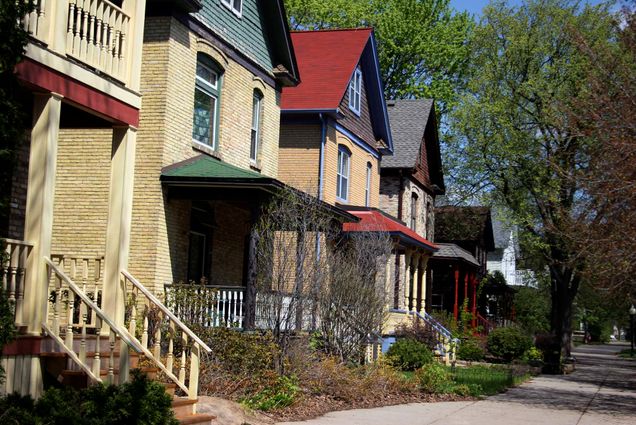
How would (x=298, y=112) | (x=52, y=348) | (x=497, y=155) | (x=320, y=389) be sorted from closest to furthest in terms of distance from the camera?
(x=52, y=348) < (x=320, y=389) < (x=298, y=112) < (x=497, y=155)

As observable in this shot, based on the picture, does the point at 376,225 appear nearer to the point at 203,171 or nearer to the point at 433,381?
the point at 433,381

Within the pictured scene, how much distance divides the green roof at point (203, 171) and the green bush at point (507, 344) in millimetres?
17036

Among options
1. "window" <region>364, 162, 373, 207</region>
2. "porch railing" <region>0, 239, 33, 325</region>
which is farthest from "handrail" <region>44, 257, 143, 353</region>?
"window" <region>364, 162, 373, 207</region>

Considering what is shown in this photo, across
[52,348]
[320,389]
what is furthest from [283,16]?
[52,348]

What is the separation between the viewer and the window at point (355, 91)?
2797cm

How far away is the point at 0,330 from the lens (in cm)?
859

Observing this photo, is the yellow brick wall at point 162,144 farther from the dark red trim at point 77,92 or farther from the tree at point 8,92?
the tree at point 8,92

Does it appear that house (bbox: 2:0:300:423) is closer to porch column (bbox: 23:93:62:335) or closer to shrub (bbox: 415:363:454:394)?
porch column (bbox: 23:93:62:335)

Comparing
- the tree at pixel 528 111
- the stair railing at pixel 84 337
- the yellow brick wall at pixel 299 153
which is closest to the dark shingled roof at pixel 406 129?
the tree at pixel 528 111

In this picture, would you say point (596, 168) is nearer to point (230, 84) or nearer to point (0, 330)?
point (230, 84)

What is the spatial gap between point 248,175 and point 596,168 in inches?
314

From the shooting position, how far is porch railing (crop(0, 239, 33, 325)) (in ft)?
31.5

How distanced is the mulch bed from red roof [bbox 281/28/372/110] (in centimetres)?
1020

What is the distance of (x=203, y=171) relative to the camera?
17.1m
